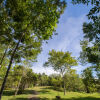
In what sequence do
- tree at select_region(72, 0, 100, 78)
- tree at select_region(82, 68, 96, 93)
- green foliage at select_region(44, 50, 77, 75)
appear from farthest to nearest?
green foliage at select_region(44, 50, 77, 75) → tree at select_region(82, 68, 96, 93) → tree at select_region(72, 0, 100, 78)

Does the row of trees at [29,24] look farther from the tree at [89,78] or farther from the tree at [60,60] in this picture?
the tree at [60,60]

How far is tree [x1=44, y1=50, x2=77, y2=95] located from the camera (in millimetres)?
25075

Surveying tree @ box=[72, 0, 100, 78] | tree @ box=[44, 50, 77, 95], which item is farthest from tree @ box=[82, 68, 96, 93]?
tree @ box=[44, 50, 77, 95]

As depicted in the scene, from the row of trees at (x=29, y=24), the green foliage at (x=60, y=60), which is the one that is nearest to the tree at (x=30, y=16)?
the row of trees at (x=29, y=24)

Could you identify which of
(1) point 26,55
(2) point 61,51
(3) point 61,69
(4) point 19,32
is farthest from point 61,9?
(3) point 61,69

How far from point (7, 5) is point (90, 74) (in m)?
17.2

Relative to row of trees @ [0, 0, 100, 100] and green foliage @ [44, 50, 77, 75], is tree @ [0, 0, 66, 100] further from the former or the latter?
green foliage @ [44, 50, 77, 75]

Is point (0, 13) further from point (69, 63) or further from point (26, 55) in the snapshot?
point (69, 63)

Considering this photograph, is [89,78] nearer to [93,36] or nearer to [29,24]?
[93,36]

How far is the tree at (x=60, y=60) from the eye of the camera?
25075 mm

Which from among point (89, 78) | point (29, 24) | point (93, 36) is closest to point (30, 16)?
point (29, 24)

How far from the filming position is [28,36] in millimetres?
9773

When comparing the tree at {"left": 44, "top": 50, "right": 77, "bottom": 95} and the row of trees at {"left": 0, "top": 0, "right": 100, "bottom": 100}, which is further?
the tree at {"left": 44, "top": 50, "right": 77, "bottom": 95}

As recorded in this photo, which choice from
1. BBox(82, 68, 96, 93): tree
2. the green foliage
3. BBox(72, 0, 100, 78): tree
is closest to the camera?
BBox(72, 0, 100, 78): tree
